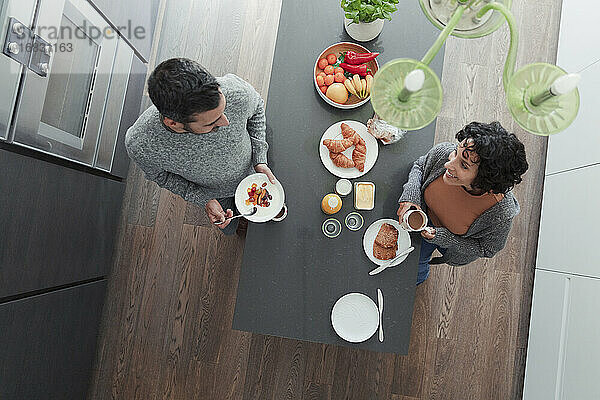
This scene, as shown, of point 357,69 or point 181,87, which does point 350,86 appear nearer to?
point 357,69

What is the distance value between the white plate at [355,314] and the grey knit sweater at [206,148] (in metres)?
0.60

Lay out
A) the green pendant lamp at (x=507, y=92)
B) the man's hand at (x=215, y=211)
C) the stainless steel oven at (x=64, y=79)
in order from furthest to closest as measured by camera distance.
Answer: the man's hand at (x=215, y=211) → the stainless steel oven at (x=64, y=79) → the green pendant lamp at (x=507, y=92)

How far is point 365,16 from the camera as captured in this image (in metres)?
1.65

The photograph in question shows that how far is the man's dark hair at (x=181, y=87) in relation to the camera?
1317mm

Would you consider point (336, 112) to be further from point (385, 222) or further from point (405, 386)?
point (405, 386)

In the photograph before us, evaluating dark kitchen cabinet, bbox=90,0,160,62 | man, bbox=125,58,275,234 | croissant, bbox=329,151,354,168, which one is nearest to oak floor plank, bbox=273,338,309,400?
man, bbox=125,58,275,234

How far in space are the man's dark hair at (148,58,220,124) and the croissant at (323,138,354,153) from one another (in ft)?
Answer: 1.67

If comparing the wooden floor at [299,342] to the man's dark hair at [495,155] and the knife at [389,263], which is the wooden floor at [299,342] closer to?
the knife at [389,263]

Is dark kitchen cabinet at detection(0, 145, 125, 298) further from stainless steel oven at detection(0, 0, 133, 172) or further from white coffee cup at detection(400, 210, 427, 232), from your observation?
white coffee cup at detection(400, 210, 427, 232)

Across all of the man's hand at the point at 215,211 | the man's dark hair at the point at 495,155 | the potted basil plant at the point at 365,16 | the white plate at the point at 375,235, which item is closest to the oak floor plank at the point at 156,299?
the man's hand at the point at 215,211

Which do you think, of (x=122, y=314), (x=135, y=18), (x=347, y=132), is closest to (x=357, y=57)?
(x=347, y=132)

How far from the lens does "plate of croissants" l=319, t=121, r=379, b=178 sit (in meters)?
1.70

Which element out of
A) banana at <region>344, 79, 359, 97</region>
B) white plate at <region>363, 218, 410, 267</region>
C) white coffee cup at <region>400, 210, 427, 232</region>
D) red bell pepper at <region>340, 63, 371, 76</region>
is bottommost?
white plate at <region>363, 218, 410, 267</region>

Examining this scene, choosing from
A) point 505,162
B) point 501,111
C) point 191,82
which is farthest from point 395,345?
point 501,111
